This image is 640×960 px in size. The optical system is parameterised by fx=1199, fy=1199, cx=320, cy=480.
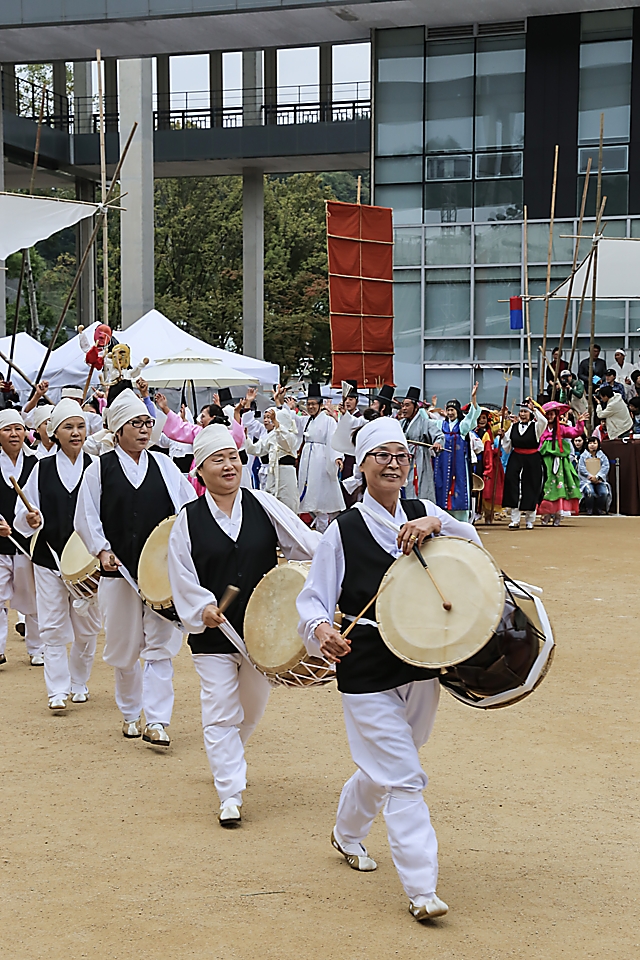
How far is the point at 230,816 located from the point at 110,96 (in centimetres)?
3676

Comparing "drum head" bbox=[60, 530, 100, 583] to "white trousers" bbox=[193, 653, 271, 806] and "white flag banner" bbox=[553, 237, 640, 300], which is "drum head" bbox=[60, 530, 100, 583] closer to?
"white trousers" bbox=[193, 653, 271, 806]

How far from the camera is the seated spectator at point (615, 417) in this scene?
19.5 metres

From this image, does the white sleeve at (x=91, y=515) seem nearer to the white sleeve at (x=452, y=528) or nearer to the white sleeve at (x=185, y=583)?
the white sleeve at (x=185, y=583)

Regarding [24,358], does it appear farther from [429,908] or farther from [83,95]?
[83,95]

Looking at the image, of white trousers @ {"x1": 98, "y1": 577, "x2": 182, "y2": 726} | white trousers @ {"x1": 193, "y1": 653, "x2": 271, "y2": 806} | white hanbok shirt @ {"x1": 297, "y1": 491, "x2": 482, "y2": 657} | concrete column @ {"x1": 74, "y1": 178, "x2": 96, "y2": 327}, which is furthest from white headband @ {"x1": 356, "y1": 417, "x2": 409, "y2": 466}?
concrete column @ {"x1": 74, "y1": 178, "x2": 96, "y2": 327}

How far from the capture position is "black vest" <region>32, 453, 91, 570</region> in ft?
24.0

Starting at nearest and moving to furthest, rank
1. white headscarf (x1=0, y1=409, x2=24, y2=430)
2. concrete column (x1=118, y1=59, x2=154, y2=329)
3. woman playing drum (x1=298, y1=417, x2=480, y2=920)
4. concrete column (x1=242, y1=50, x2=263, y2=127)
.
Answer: woman playing drum (x1=298, y1=417, x2=480, y2=920), white headscarf (x1=0, y1=409, x2=24, y2=430), concrete column (x1=118, y1=59, x2=154, y2=329), concrete column (x1=242, y1=50, x2=263, y2=127)

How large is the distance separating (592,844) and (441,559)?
4.96ft

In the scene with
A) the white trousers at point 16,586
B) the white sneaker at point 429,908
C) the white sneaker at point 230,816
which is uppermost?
the white trousers at point 16,586

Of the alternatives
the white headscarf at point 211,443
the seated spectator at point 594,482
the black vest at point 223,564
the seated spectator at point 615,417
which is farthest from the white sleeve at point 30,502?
the seated spectator at point 615,417

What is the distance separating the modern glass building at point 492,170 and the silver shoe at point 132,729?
17676 millimetres

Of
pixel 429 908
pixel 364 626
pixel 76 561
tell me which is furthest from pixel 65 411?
pixel 429 908

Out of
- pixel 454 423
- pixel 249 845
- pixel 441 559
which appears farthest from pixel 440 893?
pixel 454 423

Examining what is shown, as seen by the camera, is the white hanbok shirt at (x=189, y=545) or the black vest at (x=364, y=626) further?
the white hanbok shirt at (x=189, y=545)
